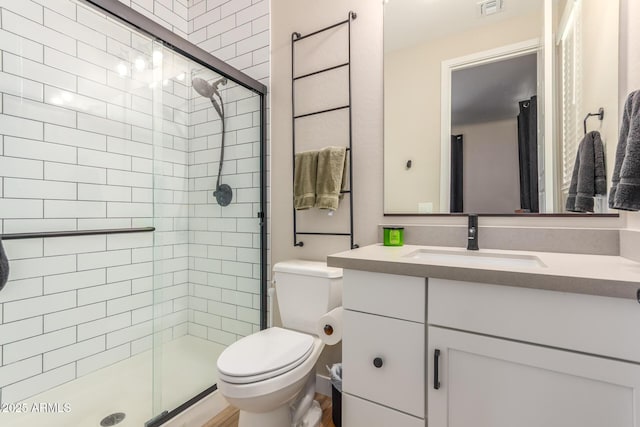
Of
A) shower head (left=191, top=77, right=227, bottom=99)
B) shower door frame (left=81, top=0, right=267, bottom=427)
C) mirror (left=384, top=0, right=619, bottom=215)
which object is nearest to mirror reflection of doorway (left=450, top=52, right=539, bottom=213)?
mirror (left=384, top=0, right=619, bottom=215)

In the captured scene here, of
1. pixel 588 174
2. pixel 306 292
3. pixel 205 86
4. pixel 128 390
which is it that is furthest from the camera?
pixel 205 86

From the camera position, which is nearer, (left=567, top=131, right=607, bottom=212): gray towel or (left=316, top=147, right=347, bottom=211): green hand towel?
(left=567, top=131, right=607, bottom=212): gray towel

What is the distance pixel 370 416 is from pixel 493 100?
135cm

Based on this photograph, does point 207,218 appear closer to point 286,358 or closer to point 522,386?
point 286,358

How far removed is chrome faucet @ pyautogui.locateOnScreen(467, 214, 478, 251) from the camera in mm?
1276

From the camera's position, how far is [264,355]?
49.8 inches

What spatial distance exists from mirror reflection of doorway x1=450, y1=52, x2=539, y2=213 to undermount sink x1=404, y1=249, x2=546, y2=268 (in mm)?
227

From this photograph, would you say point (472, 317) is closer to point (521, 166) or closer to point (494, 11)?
point (521, 166)

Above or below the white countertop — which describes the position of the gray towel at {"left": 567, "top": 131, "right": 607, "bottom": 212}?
above

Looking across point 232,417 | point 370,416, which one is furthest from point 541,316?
point 232,417

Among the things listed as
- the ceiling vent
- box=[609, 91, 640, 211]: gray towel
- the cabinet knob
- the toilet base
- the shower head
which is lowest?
the toilet base

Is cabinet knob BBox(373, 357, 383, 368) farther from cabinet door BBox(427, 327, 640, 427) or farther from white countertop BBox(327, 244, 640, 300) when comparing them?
white countertop BBox(327, 244, 640, 300)

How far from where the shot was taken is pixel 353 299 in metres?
1.05

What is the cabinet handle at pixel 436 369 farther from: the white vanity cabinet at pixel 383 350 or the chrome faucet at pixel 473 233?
the chrome faucet at pixel 473 233
